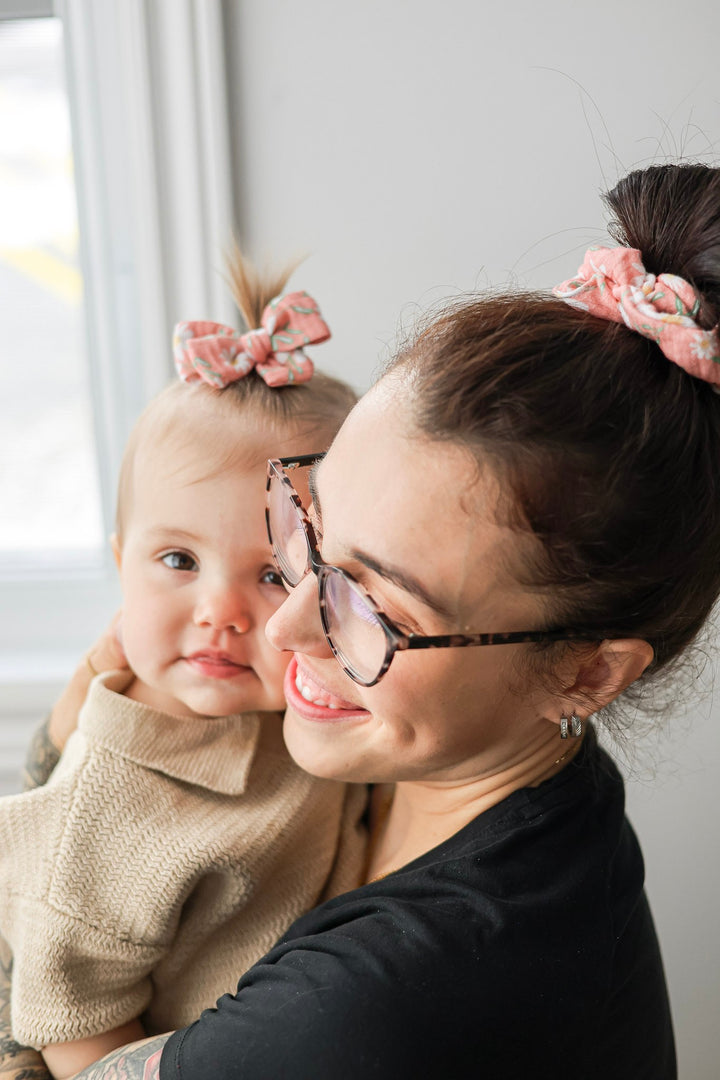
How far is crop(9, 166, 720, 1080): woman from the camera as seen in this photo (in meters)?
0.82

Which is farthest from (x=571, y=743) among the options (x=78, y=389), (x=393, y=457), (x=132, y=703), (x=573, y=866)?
(x=78, y=389)

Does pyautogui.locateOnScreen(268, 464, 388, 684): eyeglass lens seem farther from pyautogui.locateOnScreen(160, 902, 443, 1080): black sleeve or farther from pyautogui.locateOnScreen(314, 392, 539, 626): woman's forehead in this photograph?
pyautogui.locateOnScreen(160, 902, 443, 1080): black sleeve

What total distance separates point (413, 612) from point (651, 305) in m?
0.33

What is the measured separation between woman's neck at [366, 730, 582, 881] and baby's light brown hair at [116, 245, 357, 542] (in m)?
0.45

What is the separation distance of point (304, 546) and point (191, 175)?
32.4 inches

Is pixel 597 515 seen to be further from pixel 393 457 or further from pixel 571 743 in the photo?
pixel 571 743

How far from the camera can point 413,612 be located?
2.87ft

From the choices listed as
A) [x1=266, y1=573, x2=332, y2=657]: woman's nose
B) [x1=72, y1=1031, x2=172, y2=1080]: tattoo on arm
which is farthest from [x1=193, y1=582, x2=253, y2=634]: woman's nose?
[x1=72, y1=1031, x2=172, y2=1080]: tattoo on arm

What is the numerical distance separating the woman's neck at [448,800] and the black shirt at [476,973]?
3cm

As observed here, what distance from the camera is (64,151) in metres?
1.88

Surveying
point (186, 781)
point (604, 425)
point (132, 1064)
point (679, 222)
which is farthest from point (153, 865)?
point (679, 222)

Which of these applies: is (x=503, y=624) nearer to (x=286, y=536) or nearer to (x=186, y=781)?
(x=286, y=536)

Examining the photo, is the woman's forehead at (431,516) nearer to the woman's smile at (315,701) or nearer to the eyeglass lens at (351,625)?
the eyeglass lens at (351,625)

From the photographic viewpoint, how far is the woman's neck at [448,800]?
3.35ft
